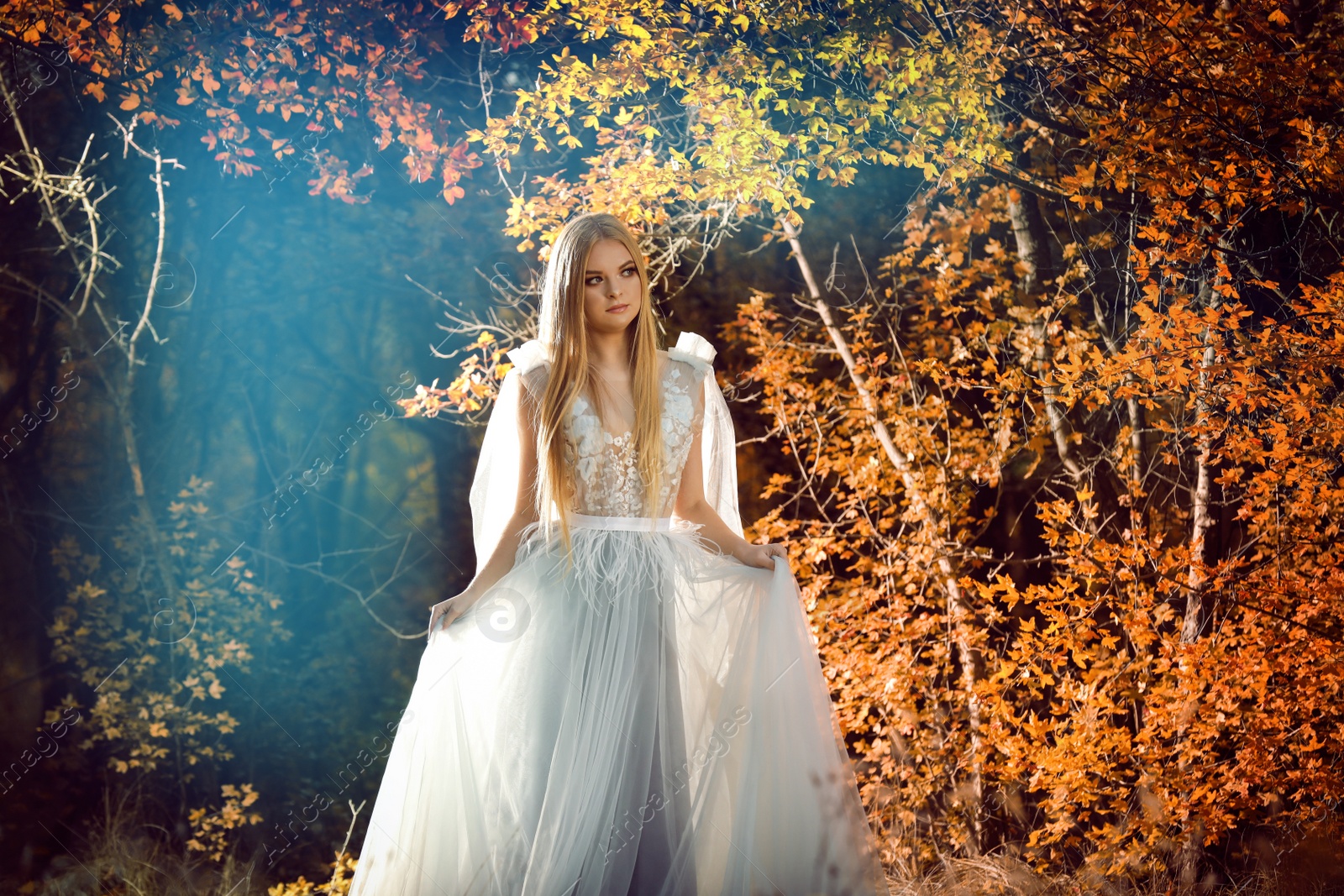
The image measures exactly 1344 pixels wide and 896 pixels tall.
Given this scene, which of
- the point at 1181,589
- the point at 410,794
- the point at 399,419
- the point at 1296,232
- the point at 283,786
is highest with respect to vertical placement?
the point at 1296,232

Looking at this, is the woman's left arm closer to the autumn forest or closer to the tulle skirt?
the tulle skirt

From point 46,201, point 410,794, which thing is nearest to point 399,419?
point 46,201

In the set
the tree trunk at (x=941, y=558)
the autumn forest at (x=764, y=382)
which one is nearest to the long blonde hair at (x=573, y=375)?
the autumn forest at (x=764, y=382)

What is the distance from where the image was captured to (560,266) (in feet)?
6.47

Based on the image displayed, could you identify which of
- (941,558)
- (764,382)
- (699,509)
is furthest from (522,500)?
(941,558)

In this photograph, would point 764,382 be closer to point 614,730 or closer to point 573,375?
point 573,375

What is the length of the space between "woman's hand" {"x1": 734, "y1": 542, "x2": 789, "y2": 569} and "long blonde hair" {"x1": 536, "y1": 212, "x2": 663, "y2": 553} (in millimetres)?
220

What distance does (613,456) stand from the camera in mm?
1954

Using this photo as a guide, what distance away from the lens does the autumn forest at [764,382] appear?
2.55 metres

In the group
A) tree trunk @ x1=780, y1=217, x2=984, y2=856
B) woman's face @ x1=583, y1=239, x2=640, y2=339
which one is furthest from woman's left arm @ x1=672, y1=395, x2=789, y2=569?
tree trunk @ x1=780, y1=217, x2=984, y2=856

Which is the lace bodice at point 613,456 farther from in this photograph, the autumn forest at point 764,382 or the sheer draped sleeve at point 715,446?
the autumn forest at point 764,382

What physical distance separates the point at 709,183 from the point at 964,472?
3.55 ft

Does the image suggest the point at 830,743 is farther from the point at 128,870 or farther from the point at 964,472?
the point at 128,870

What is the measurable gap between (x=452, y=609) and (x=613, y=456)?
0.43 metres
